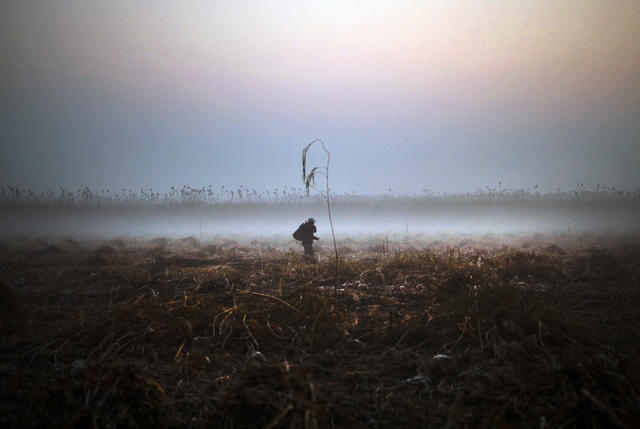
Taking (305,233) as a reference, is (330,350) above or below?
below

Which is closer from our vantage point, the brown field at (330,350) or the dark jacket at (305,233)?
the brown field at (330,350)

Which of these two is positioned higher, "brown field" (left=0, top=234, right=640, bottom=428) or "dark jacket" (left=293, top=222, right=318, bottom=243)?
"dark jacket" (left=293, top=222, right=318, bottom=243)

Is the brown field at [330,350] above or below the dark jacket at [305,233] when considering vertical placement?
below

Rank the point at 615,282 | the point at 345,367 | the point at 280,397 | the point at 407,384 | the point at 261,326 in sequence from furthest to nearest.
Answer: the point at 615,282
the point at 261,326
the point at 345,367
the point at 407,384
the point at 280,397

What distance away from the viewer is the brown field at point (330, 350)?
8.11 feet

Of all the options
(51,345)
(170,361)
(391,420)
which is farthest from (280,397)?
(51,345)

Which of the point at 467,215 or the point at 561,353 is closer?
the point at 561,353

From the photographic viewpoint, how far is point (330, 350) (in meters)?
3.84

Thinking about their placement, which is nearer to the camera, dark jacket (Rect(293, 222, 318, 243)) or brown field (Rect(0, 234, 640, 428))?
brown field (Rect(0, 234, 640, 428))

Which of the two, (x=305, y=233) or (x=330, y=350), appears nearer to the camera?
(x=330, y=350)

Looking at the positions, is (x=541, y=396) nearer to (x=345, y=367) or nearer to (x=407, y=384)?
(x=407, y=384)

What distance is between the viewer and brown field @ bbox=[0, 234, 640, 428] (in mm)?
2471

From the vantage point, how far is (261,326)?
4.42 metres

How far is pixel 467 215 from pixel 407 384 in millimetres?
46041
